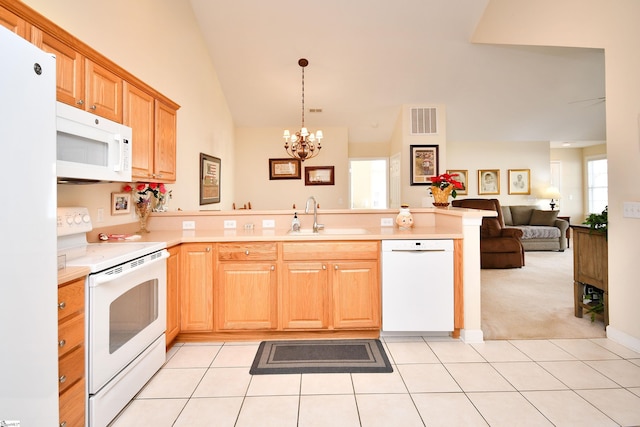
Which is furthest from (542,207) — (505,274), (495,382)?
(495,382)

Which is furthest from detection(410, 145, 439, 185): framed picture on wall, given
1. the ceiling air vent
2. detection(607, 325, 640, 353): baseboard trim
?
detection(607, 325, 640, 353): baseboard trim

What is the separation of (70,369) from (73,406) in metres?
0.17

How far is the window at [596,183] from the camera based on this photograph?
8117mm

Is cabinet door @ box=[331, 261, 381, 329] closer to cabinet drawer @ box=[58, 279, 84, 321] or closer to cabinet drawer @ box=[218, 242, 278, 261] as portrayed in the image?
cabinet drawer @ box=[218, 242, 278, 261]

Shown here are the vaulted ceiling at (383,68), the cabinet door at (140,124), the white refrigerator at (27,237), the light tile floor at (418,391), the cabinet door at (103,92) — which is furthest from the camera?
the vaulted ceiling at (383,68)

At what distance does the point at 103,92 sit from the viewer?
2.01 m

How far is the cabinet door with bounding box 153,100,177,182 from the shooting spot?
2637 mm

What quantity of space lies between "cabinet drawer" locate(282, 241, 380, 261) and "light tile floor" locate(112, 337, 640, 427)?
774mm

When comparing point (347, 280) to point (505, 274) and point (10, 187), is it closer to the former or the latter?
point (10, 187)

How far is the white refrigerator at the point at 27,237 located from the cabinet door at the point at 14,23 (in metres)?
0.43

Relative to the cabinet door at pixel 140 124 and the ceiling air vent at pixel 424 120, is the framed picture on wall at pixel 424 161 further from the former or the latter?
the cabinet door at pixel 140 124

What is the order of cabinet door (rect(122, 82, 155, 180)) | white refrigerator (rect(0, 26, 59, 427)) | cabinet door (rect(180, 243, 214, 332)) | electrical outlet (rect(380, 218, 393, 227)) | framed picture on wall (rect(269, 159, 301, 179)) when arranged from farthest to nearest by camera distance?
framed picture on wall (rect(269, 159, 301, 179)), electrical outlet (rect(380, 218, 393, 227)), cabinet door (rect(180, 243, 214, 332)), cabinet door (rect(122, 82, 155, 180)), white refrigerator (rect(0, 26, 59, 427))

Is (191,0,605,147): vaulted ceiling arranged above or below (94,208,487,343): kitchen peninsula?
above

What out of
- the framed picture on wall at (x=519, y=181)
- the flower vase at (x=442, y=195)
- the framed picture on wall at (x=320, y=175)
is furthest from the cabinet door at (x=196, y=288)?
the framed picture on wall at (x=519, y=181)
